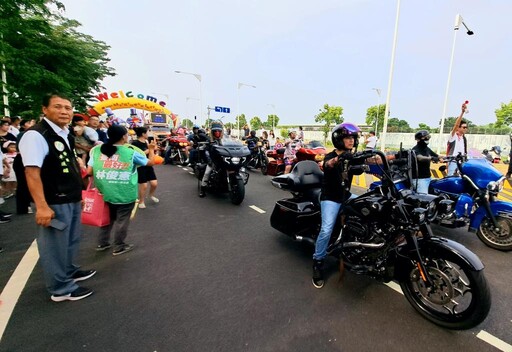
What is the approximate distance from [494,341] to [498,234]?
2253mm

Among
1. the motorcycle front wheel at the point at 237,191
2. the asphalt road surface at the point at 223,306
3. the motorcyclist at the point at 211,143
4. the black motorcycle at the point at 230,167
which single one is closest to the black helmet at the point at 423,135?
the asphalt road surface at the point at 223,306

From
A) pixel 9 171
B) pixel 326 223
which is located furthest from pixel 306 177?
pixel 9 171

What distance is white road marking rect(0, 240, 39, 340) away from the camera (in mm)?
2397

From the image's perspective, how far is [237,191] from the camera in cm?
593

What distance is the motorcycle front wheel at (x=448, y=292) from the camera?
2.04 m

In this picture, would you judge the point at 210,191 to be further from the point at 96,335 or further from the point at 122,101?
the point at 122,101

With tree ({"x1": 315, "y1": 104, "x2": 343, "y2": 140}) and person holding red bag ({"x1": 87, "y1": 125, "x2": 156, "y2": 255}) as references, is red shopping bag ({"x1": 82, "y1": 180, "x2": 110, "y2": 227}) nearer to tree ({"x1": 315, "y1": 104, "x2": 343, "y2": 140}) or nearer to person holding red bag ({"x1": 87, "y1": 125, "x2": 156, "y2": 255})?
person holding red bag ({"x1": 87, "y1": 125, "x2": 156, "y2": 255})

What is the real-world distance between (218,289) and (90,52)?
49.8ft

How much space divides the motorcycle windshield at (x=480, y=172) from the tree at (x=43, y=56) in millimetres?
9445

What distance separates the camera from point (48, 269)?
8.27 feet

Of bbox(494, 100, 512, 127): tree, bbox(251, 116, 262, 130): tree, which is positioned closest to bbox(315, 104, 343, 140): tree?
bbox(494, 100, 512, 127): tree

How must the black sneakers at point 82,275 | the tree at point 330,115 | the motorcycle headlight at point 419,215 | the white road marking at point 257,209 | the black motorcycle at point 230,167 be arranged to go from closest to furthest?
the motorcycle headlight at point 419,215 < the black sneakers at point 82,275 < the white road marking at point 257,209 < the black motorcycle at point 230,167 < the tree at point 330,115

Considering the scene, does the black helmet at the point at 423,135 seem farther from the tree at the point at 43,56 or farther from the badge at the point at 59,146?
the tree at the point at 43,56

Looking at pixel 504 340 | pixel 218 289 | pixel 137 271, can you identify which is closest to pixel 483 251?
pixel 504 340
